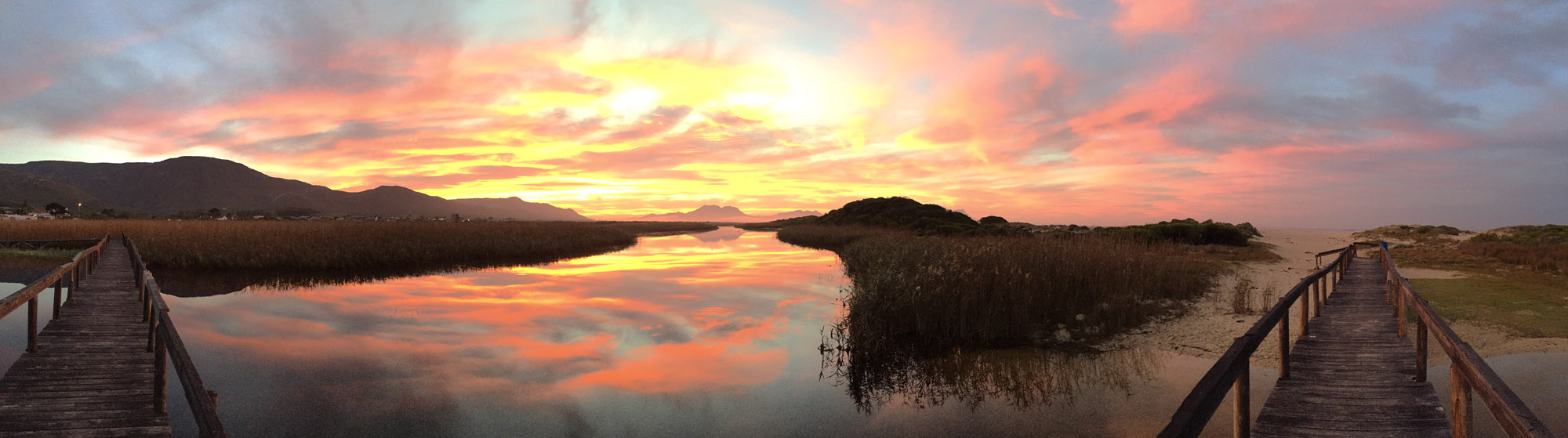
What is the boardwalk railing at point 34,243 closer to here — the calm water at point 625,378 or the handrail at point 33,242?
the handrail at point 33,242

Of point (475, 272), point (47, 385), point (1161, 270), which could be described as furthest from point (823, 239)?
point (47, 385)

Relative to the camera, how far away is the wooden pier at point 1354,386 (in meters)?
3.28

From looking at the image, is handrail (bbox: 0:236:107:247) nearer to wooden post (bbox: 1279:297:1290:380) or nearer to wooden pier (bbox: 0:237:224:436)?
wooden pier (bbox: 0:237:224:436)

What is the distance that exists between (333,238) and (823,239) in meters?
30.9

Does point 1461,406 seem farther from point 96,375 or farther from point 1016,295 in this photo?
point 96,375

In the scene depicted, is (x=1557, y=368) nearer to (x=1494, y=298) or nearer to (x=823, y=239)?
(x=1494, y=298)

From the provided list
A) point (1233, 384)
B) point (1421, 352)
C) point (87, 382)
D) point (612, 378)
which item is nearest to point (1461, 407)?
point (1233, 384)

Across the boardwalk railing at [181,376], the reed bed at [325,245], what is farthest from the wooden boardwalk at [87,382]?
the reed bed at [325,245]

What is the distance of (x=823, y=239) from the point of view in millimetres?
47594

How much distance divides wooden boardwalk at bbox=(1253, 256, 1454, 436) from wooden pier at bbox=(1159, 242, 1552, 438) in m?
0.01

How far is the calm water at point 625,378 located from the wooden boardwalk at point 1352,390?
70cm

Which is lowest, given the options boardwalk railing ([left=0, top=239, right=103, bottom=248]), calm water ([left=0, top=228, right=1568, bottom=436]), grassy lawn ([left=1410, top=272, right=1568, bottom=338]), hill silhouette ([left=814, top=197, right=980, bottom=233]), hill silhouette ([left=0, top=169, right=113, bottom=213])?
calm water ([left=0, top=228, right=1568, bottom=436])

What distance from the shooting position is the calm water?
22.5 feet

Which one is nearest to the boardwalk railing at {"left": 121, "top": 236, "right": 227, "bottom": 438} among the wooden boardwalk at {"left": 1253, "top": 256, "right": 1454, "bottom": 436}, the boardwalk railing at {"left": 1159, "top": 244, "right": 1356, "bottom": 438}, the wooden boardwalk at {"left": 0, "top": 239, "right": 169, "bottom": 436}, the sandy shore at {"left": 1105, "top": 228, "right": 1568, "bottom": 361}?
the wooden boardwalk at {"left": 0, "top": 239, "right": 169, "bottom": 436}
